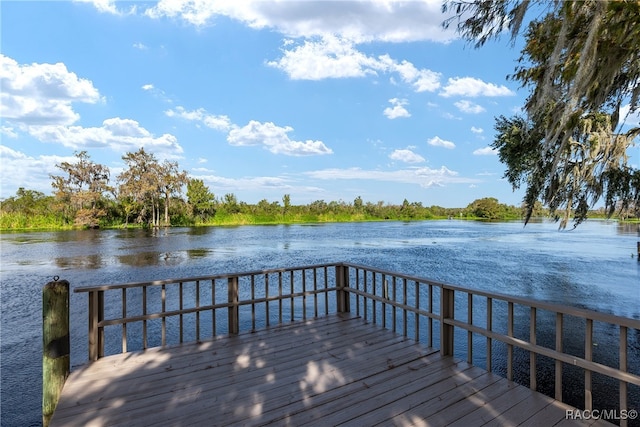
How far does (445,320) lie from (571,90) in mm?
2407

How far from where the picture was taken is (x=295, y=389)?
2490mm

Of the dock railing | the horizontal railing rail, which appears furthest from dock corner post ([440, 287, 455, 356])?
the horizontal railing rail

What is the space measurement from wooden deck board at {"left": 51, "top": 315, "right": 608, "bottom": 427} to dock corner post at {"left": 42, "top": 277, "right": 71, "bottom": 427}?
0.31 feet

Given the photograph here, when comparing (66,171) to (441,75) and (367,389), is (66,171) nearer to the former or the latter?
(441,75)

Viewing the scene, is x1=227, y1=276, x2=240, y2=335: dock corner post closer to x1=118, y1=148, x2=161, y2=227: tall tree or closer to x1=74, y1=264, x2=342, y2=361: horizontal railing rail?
x1=74, y1=264, x2=342, y2=361: horizontal railing rail

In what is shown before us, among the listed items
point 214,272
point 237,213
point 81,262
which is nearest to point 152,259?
point 81,262

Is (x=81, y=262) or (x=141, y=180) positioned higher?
(x=141, y=180)

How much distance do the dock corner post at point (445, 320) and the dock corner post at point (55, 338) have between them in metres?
3.22

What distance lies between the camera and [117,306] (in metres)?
7.73

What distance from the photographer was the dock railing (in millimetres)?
2271

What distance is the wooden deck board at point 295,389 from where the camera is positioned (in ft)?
6.98

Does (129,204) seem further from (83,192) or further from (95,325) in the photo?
(95,325)

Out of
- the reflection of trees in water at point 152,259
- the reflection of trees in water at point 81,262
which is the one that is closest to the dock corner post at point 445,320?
the reflection of trees in water at point 152,259

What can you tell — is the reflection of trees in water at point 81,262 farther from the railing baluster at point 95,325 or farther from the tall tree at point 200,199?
the tall tree at point 200,199
